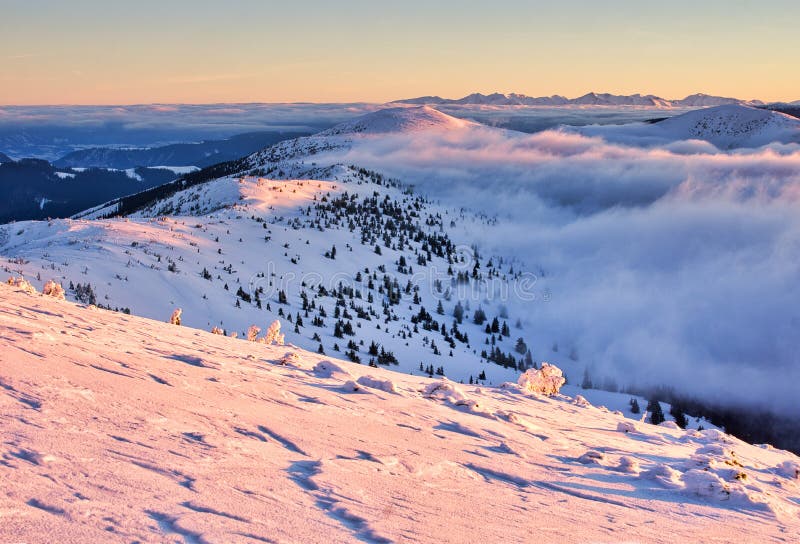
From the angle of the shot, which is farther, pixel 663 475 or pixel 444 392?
pixel 444 392

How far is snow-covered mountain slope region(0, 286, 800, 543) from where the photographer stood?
503 centimetres

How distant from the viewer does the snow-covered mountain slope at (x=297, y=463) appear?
5031 millimetres

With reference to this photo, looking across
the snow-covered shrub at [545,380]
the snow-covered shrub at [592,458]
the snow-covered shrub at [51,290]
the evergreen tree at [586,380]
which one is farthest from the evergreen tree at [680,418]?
the snow-covered shrub at [51,290]

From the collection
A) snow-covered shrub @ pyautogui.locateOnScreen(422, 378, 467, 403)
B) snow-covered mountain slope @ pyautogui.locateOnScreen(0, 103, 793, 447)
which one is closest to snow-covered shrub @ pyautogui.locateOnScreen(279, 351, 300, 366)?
snow-covered shrub @ pyautogui.locateOnScreen(422, 378, 467, 403)

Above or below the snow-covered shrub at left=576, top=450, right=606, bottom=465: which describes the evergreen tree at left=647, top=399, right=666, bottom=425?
below

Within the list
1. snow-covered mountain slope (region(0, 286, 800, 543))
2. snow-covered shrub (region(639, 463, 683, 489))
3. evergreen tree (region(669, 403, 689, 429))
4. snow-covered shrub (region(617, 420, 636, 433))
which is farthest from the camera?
evergreen tree (region(669, 403, 689, 429))

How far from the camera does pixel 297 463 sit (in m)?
6.89

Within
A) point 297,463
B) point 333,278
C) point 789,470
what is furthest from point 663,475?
point 333,278

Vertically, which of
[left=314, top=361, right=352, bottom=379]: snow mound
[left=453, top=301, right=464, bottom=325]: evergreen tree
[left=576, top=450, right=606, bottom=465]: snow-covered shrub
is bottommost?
[left=453, top=301, right=464, bottom=325]: evergreen tree

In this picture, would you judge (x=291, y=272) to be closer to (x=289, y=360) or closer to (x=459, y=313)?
(x=459, y=313)

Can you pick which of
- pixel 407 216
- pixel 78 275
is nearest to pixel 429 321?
pixel 78 275

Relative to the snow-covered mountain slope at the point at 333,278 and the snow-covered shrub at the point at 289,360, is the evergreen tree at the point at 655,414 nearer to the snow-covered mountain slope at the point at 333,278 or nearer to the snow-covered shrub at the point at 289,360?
the snow-covered mountain slope at the point at 333,278

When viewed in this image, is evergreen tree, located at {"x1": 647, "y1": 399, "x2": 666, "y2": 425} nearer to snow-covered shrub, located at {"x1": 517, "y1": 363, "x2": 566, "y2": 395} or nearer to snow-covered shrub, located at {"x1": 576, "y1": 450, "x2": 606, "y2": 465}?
snow-covered shrub, located at {"x1": 517, "y1": 363, "x2": 566, "y2": 395}

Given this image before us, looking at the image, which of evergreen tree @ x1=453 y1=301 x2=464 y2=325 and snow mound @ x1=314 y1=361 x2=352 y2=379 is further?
evergreen tree @ x1=453 y1=301 x2=464 y2=325
